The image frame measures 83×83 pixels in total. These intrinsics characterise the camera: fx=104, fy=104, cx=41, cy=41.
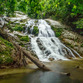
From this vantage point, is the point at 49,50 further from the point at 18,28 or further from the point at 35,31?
the point at 18,28

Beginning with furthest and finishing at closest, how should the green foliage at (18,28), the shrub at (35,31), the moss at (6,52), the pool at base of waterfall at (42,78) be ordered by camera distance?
1. the shrub at (35,31)
2. the green foliage at (18,28)
3. the moss at (6,52)
4. the pool at base of waterfall at (42,78)

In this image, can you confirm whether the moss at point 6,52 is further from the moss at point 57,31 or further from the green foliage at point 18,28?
the moss at point 57,31

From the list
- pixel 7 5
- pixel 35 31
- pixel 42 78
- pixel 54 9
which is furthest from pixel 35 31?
pixel 42 78

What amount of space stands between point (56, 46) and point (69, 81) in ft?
34.7

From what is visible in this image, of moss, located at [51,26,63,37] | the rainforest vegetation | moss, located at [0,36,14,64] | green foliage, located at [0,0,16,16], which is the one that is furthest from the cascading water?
green foliage, located at [0,0,16,16]

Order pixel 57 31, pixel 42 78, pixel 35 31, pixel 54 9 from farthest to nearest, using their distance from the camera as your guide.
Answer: pixel 54 9
pixel 57 31
pixel 35 31
pixel 42 78

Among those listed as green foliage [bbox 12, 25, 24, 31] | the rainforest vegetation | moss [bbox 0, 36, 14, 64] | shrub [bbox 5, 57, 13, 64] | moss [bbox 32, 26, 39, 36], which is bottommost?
shrub [bbox 5, 57, 13, 64]

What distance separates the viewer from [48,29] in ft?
65.4

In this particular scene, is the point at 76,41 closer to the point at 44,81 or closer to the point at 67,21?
the point at 67,21

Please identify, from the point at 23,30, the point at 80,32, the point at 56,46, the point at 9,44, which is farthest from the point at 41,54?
the point at 80,32

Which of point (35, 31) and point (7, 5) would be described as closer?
point (7, 5)

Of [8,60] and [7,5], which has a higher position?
[7,5]

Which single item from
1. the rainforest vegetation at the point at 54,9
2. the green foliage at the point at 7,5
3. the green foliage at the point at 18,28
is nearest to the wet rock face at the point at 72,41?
the rainforest vegetation at the point at 54,9

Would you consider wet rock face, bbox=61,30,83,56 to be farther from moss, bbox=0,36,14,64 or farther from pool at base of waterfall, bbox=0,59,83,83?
moss, bbox=0,36,14,64
